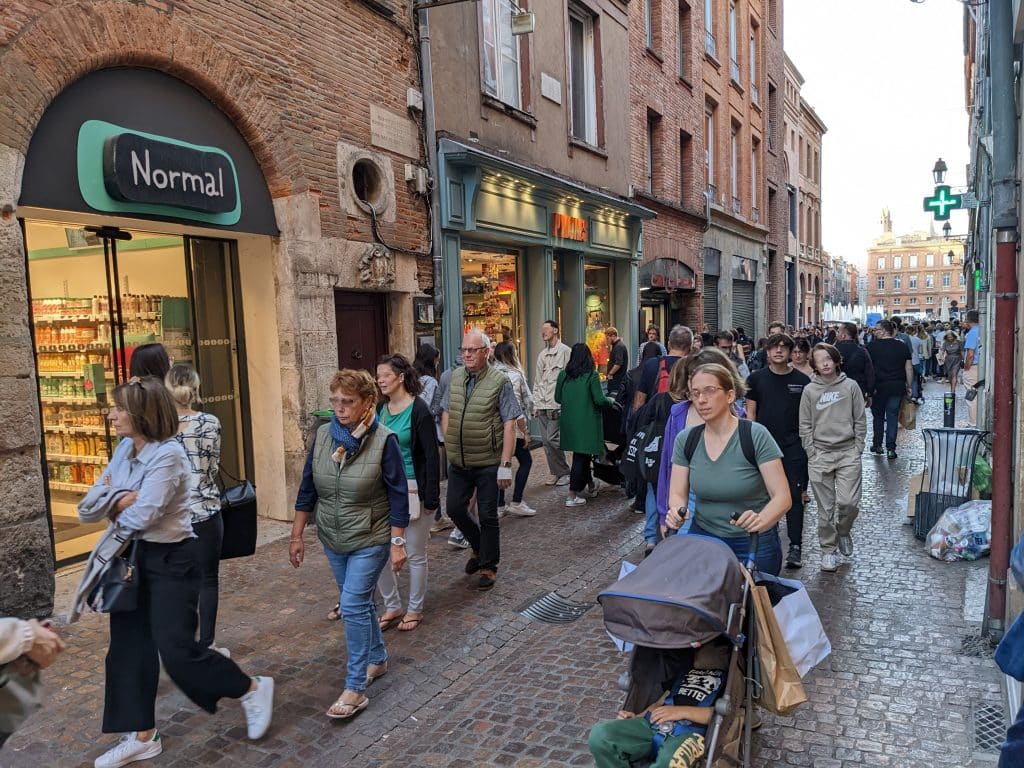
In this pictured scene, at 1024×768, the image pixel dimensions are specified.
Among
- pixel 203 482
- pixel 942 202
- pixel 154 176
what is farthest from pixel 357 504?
pixel 942 202

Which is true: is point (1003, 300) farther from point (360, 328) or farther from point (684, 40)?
point (684, 40)

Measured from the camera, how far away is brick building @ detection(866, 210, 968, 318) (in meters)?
105

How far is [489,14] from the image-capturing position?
11.2 metres

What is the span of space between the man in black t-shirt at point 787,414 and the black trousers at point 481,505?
2.22 m

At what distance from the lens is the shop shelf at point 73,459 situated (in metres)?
6.89

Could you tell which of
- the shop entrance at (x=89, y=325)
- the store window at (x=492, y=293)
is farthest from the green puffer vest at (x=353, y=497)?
the store window at (x=492, y=293)

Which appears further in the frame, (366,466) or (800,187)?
(800,187)

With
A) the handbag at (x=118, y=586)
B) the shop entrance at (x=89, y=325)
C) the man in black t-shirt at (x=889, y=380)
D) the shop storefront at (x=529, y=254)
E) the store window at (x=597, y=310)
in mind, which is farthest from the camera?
the store window at (x=597, y=310)

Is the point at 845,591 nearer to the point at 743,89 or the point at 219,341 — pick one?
the point at 219,341

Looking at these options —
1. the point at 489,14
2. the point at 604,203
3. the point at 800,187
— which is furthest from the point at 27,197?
the point at 800,187

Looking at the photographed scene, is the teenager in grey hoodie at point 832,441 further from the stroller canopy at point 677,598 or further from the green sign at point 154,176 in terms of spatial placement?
the green sign at point 154,176

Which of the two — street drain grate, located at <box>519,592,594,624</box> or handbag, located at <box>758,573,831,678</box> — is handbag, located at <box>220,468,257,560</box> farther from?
handbag, located at <box>758,573,831,678</box>

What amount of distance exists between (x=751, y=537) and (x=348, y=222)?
20.9 ft

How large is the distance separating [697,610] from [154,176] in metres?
5.65
